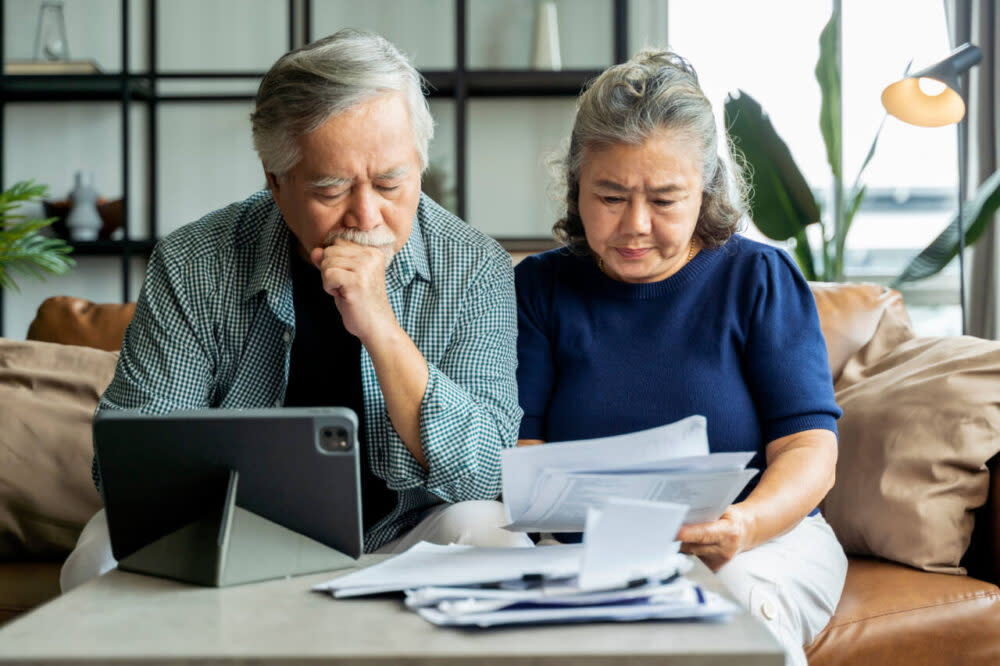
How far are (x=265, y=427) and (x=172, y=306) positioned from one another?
571mm

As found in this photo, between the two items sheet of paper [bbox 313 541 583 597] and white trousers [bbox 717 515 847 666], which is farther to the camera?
white trousers [bbox 717 515 847 666]

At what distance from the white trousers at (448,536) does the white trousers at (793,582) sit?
0.29m

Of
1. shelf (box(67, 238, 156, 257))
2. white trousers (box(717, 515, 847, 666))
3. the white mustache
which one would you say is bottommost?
Result: white trousers (box(717, 515, 847, 666))

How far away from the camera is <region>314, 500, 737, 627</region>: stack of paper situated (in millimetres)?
786

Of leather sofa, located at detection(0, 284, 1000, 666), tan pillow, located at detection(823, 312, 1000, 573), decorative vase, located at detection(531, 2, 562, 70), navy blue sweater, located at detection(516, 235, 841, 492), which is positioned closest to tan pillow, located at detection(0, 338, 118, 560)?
leather sofa, located at detection(0, 284, 1000, 666)

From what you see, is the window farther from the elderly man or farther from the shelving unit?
the elderly man

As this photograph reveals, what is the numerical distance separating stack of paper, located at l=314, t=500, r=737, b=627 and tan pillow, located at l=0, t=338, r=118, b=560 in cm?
108

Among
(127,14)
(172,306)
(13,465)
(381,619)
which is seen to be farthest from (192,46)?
(381,619)

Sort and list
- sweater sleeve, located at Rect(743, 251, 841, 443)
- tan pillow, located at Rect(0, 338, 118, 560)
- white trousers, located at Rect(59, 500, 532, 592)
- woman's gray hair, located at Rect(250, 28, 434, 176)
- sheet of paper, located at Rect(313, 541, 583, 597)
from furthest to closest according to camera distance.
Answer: tan pillow, located at Rect(0, 338, 118, 560)
sweater sleeve, located at Rect(743, 251, 841, 443)
woman's gray hair, located at Rect(250, 28, 434, 176)
white trousers, located at Rect(59, 500, 532, 592)
sheet of paper, located at Rect(313, 541, 583, 597)

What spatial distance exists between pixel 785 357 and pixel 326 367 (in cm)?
68

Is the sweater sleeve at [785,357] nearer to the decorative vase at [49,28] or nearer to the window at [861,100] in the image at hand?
the window at [861,100]

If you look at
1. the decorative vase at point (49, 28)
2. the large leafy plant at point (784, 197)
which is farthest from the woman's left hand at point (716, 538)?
the decorative vase at point (49, 28)

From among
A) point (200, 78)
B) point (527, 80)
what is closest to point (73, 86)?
point (200, 78)

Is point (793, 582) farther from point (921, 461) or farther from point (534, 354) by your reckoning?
point (534, 354)
